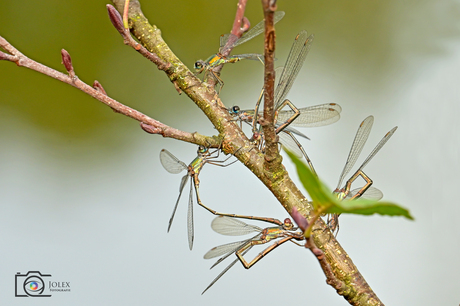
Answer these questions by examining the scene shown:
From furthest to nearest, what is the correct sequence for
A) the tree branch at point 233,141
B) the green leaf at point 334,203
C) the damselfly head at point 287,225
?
the damselfly head at point 287,225, the tree branch at point 233,141, the green leaf at point 334,203

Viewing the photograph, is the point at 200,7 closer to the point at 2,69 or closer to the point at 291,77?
the point at 2,69

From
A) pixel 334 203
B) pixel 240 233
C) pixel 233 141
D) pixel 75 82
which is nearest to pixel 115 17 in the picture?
pixel 75 82

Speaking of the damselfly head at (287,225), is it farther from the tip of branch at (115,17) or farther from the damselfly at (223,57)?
the tip of branch at (115,17)

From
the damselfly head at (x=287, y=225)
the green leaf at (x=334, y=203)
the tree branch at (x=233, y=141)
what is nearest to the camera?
the green leaf at (x=334, y=203)

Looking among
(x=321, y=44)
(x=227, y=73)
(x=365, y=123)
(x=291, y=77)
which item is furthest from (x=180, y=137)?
(x=321, y=44)

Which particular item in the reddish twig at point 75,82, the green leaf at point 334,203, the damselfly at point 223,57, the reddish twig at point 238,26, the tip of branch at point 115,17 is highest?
the damselfly at point 223,57

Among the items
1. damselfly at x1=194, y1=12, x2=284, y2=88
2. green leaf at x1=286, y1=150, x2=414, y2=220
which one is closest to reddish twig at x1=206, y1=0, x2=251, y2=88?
damselfly at x1=194, y1=12, x2=284, y2=88

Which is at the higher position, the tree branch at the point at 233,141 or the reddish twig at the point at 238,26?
the reddish twig at the point at 238,26

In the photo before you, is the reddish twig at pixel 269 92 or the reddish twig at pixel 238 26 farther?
the reddish twig at pixel 238 26


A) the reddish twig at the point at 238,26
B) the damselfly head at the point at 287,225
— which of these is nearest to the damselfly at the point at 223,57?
the reddish twig at the point at 238,26

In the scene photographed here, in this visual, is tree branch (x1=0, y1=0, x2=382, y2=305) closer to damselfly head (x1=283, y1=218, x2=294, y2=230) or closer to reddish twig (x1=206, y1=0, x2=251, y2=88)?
reddish twig (x1=206, y1=0, x2=251, y2=88)

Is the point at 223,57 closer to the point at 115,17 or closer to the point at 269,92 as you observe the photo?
the point at 115,17
